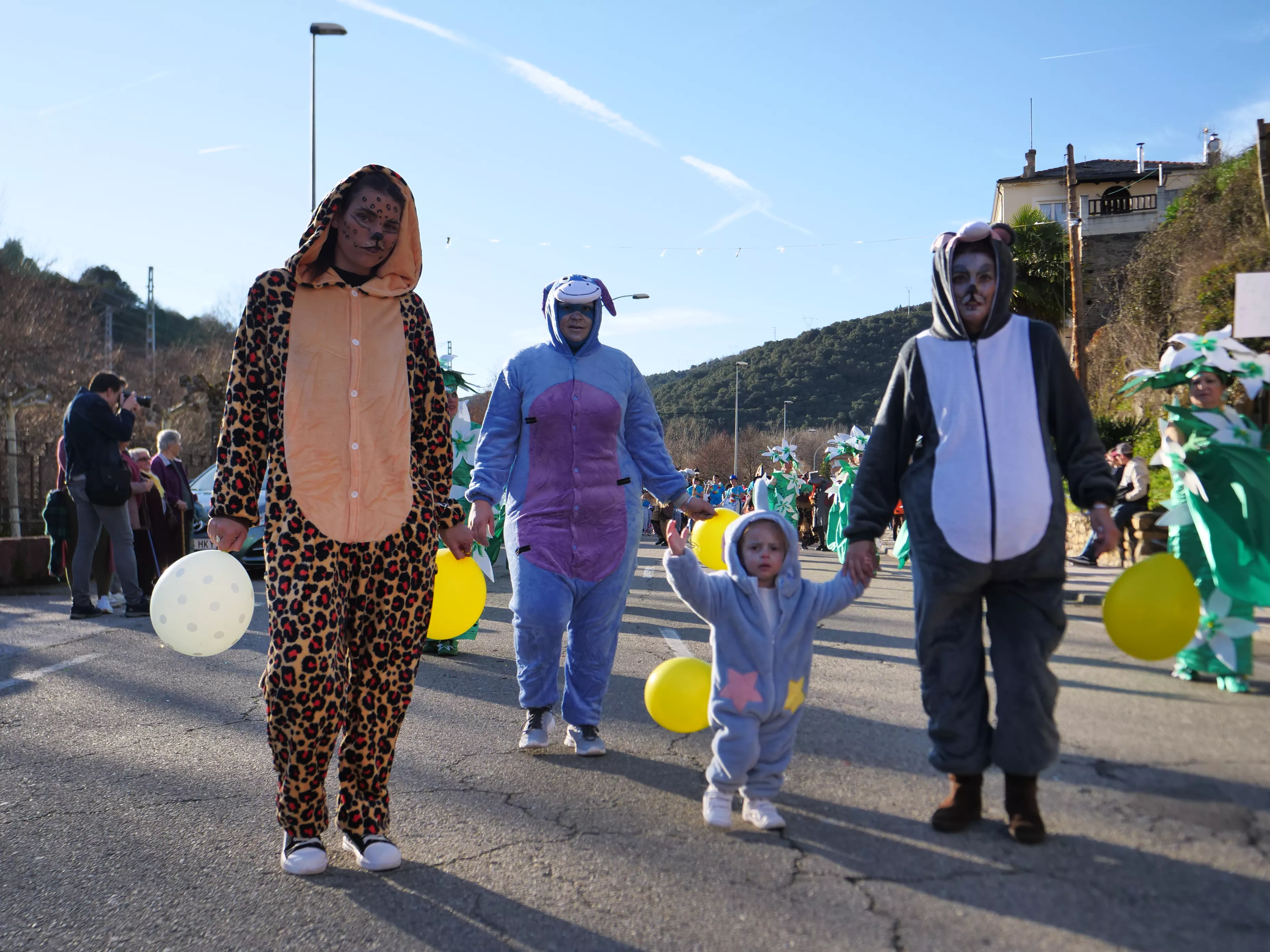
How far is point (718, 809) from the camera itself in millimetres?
3736

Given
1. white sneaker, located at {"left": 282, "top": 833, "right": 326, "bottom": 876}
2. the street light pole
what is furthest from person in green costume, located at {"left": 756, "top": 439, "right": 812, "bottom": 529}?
the street light pole

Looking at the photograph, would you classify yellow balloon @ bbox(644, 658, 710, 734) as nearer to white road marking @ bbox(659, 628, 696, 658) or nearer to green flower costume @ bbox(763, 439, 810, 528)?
white road marking @ bbox(659, 628, 696, 658)

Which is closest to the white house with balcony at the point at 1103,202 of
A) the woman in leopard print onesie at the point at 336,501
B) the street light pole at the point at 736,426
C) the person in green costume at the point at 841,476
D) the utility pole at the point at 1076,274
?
the utility pole at the point at 1076,274

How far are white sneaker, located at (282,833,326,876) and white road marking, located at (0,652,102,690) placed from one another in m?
4.20

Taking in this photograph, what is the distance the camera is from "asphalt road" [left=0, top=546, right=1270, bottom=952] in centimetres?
283

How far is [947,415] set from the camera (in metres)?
3.64

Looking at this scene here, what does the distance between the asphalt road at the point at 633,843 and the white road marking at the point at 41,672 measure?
0.62 m

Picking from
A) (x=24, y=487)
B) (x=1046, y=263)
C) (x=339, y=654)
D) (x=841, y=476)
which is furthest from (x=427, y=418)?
(x=1046, y=263)

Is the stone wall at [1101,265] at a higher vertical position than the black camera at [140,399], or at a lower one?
higher

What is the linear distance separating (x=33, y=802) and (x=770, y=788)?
282cm

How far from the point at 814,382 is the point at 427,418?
101427 millimetres

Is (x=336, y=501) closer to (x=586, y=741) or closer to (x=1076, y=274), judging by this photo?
(x=586, y=741)

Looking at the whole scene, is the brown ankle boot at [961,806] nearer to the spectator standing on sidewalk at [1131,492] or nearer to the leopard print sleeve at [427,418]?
the leopard print sleeve at [427,418]

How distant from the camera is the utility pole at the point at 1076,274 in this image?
933 inches
